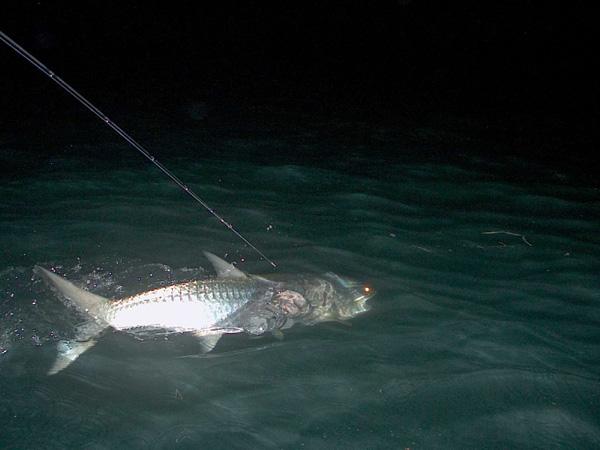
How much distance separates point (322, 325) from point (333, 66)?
1087 inches

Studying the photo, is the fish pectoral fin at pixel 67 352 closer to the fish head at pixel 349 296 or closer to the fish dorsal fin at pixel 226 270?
the fish dorsal fin at pixel 226 270

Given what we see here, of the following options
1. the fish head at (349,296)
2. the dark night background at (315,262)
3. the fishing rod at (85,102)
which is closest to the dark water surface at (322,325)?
the dark night background at (315,262)

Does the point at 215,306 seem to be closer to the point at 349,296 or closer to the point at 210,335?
the point at 210,335

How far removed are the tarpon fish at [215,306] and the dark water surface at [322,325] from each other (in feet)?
0.46

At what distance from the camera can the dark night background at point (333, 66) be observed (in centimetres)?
1725

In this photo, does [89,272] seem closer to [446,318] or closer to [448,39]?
[446,318]

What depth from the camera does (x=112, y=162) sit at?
1050 centimetres

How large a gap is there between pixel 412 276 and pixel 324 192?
11.5 feet

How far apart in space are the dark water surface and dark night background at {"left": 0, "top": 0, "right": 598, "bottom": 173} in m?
5.68

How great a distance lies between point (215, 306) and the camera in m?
4.98

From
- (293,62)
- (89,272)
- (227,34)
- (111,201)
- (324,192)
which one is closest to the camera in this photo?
(89,272)

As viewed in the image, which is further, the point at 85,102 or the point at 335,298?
the point at 335,298

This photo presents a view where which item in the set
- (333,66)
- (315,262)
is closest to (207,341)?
(315,262)

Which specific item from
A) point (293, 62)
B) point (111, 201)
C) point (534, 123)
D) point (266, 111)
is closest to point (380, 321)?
point (111, 201)
